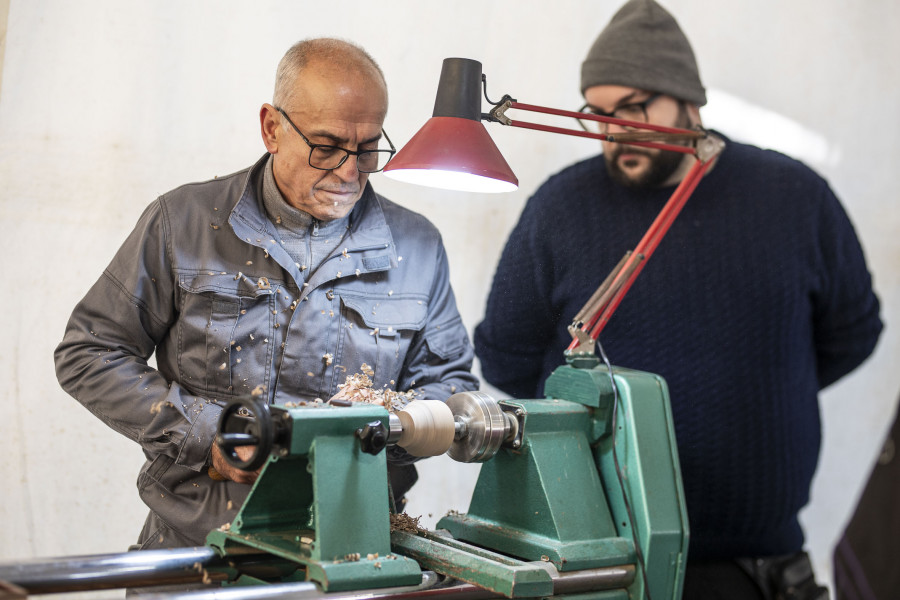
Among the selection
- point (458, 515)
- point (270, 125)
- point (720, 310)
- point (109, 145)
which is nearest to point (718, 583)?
point (720, 310)

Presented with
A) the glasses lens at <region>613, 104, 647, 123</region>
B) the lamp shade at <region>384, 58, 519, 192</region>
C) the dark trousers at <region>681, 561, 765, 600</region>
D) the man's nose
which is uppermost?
the glasses lens at <region>613, 104, 647, 123</region>

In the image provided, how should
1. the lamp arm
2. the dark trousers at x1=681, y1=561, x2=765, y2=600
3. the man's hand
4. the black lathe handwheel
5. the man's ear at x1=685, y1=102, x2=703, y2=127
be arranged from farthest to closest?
the man's ear at x1=685, y1=102, x2=703, y2=127, the dark trousers at x1=681, y1=561, x2=765, y2=600, the lamp arm, the man's hand, the black lathe handwheel

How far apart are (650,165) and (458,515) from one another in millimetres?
993

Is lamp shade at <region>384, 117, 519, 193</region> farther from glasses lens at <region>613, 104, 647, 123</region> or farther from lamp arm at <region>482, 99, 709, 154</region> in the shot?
glasses lens at <region>613, 104, 647, 123</region>

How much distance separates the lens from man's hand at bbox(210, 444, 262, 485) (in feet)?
4.55

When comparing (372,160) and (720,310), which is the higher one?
(372,160)

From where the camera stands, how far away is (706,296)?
2066mm

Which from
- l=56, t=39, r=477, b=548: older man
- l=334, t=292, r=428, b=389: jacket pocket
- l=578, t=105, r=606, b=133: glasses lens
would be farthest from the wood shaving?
l=578, t=105, r=606, b=133: glasses lens

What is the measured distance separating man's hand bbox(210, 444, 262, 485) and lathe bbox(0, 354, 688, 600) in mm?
65

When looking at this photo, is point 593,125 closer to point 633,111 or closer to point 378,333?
point 633,111

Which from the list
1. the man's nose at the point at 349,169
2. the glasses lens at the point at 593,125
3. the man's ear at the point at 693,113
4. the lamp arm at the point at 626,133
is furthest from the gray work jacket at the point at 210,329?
the man's ear at the point at 693,113

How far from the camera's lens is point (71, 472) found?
1.62 m

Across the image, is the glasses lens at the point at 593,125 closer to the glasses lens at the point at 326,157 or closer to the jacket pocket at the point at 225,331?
the glasses lens at the point at 326,157

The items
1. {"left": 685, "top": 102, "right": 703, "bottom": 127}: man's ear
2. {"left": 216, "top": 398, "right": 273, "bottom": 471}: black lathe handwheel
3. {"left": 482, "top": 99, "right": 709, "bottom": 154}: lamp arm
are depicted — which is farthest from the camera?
{"left": 685, "top": 102, "right": 703, "bottom": 127}: man's ear
